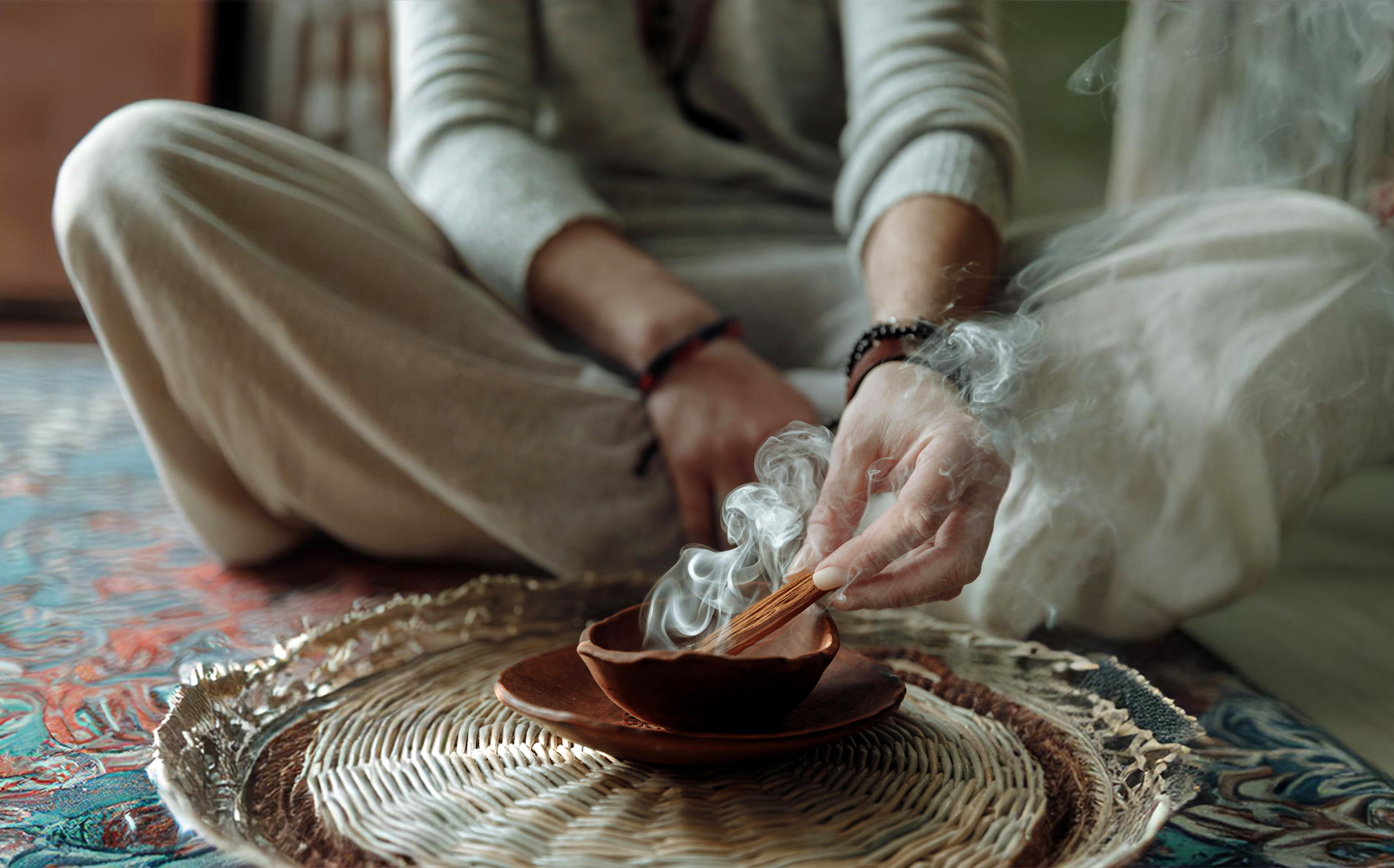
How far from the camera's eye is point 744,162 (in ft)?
4.01

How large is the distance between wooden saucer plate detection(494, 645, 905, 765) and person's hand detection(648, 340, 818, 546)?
0.29 meters

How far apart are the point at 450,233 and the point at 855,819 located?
2.90 feet

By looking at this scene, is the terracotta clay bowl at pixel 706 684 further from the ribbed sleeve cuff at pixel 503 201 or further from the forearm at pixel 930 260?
the ribbed sleeve cuff at pixel 503 201

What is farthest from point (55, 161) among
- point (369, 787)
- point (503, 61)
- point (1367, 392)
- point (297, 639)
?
point (1367, 392)

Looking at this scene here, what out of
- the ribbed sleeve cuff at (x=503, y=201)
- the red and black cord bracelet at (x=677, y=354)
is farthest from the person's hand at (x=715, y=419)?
the ribbed sleeve cuff at (x=503, y=201)

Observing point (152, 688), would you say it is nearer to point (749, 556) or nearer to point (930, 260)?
point (749, 556)

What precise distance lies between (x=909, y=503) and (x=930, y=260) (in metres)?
0.38

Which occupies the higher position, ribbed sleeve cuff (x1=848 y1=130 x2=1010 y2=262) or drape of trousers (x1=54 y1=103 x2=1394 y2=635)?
ribbed sleeve cuff (x1=848 y1=130 x2=1010 y2=262)

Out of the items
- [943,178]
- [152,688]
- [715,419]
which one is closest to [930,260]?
[943,178]

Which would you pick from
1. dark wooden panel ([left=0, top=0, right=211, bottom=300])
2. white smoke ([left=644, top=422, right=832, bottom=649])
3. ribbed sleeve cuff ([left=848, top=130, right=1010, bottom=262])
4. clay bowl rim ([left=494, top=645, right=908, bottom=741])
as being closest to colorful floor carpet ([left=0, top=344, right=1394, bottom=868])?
clay bowl rim ([left=494, top=645, right=908, bottom=741])

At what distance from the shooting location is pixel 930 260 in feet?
2.84

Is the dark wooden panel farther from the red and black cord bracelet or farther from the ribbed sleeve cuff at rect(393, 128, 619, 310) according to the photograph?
the red and black cord bracelet

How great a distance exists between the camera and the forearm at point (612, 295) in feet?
3.19

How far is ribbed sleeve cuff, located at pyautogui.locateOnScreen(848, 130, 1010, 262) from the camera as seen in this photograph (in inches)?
37.3
